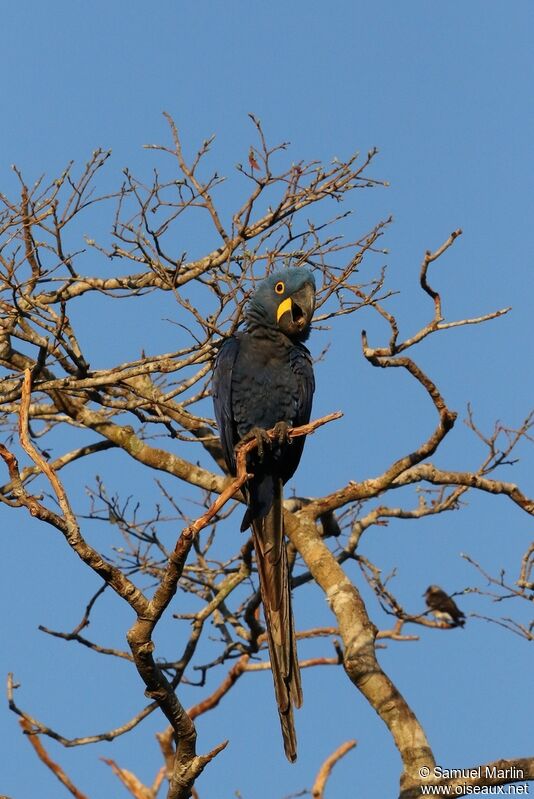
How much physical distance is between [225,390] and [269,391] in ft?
0.74

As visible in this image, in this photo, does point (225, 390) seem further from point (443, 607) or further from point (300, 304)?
point (443, 607)

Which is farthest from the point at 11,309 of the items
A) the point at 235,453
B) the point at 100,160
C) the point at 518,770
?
the point at 518,770

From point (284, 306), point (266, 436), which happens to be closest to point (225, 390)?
point (266, 436)

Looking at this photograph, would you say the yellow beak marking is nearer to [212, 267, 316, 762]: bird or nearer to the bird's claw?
[212, 267, 316, 762]: bird

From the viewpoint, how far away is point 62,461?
6.33 m

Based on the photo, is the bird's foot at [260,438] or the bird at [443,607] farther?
the bird at [443,607]

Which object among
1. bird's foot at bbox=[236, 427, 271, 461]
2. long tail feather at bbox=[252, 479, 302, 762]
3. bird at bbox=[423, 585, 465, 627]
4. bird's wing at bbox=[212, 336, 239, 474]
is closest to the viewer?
long tail feather at bbox=[252, 479, 302, 762]

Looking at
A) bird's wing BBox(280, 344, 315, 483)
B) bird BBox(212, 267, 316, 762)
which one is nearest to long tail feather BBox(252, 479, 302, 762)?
bird BBox(212, 267, 316, 762)

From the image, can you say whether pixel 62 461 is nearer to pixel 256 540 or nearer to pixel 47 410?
pixel 47 410

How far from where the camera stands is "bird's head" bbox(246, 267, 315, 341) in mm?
5145

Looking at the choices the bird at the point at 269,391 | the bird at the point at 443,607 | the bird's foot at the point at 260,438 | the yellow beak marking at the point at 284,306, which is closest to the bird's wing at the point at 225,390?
the bird at the point at 269,391

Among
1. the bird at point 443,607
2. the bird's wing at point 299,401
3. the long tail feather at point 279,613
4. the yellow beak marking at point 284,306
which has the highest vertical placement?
the yellow beak marking at point 284,306

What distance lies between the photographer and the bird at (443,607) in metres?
6.48

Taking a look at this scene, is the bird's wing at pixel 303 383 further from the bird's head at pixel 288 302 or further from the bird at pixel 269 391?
the bird's head at pixel 288 302
